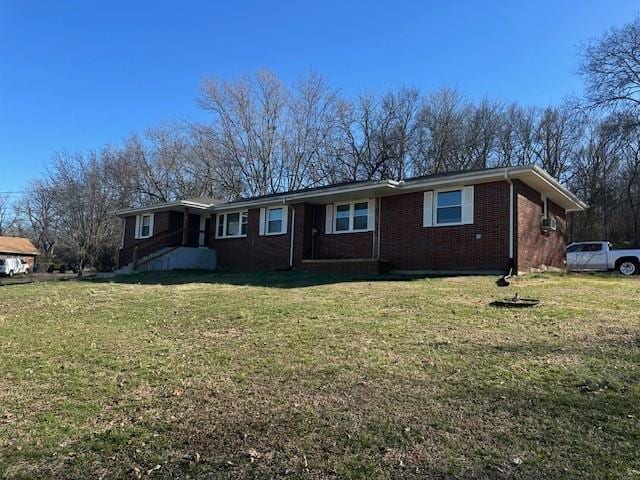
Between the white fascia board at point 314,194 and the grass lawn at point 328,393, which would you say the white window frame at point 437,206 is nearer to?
the white fascia board at point 314,194

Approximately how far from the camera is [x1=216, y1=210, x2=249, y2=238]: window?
72.8ft

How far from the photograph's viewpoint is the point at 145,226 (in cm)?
2519

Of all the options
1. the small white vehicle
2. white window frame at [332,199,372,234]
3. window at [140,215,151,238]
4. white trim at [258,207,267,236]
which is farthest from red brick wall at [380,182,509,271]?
the small white vehicle

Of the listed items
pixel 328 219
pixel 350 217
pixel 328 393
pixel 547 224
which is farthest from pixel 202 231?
pixel 328 393

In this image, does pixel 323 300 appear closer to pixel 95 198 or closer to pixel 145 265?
→ pixel 145 265

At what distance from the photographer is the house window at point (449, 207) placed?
15.4 metres

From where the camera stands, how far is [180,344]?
6.90m

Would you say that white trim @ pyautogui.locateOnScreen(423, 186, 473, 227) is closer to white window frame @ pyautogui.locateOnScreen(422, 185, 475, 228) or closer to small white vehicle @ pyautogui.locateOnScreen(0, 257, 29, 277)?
white window frame @ pyautogui.locateOnScreen(422, 185, 475, 228)

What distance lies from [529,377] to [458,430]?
1.52 meters

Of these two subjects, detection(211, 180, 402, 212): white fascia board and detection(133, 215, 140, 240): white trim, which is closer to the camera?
detection(211, 180, 402, 212): white fascia board

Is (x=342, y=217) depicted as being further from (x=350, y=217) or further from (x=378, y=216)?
(x=378, y=216)

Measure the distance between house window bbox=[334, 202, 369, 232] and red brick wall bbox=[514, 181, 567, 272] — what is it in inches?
209

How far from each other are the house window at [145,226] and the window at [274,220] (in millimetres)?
7318

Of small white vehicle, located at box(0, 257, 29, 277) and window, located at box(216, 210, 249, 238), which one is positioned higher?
window, located at box(216, 210, 249, 238)
